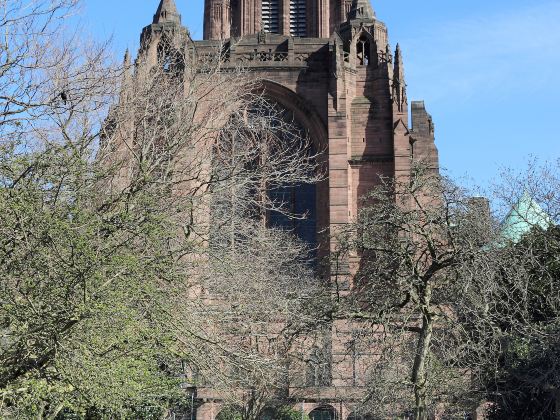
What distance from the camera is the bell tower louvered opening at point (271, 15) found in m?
47.2

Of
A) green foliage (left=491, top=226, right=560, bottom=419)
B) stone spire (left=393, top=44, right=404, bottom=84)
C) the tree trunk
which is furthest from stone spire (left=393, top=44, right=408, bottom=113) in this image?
the tree trunk

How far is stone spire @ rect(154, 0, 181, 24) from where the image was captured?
127 ft

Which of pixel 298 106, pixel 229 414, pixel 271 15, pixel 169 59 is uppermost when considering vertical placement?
pixel 271 15

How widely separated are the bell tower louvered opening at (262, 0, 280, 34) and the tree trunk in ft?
112

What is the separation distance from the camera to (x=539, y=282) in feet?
65.9

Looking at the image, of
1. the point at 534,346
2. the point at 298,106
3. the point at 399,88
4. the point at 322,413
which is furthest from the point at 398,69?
the point at 534,346

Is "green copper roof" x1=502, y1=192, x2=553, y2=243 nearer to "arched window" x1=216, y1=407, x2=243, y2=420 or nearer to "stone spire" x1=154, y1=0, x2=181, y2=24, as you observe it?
"arched window" x1=216, y1=407, x2=243, y2=420

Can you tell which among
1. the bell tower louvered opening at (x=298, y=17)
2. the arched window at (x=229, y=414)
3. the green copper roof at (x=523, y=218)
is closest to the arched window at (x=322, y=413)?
the arched window at (x=229, y=414)

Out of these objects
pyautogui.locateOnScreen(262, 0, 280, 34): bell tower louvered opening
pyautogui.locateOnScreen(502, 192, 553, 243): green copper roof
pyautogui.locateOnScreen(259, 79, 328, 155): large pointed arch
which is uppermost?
pyautogui.locateOnScreen(262, 0, 280, 34): bell tower louvered opening

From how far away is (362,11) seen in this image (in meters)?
39.9

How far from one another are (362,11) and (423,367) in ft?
89.9

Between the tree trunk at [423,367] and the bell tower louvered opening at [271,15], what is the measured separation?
1338 inches

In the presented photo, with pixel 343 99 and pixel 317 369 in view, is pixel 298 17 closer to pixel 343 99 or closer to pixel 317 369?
pixel 343 99

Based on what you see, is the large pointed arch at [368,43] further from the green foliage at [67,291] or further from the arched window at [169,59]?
the green foliage at [67,291]
